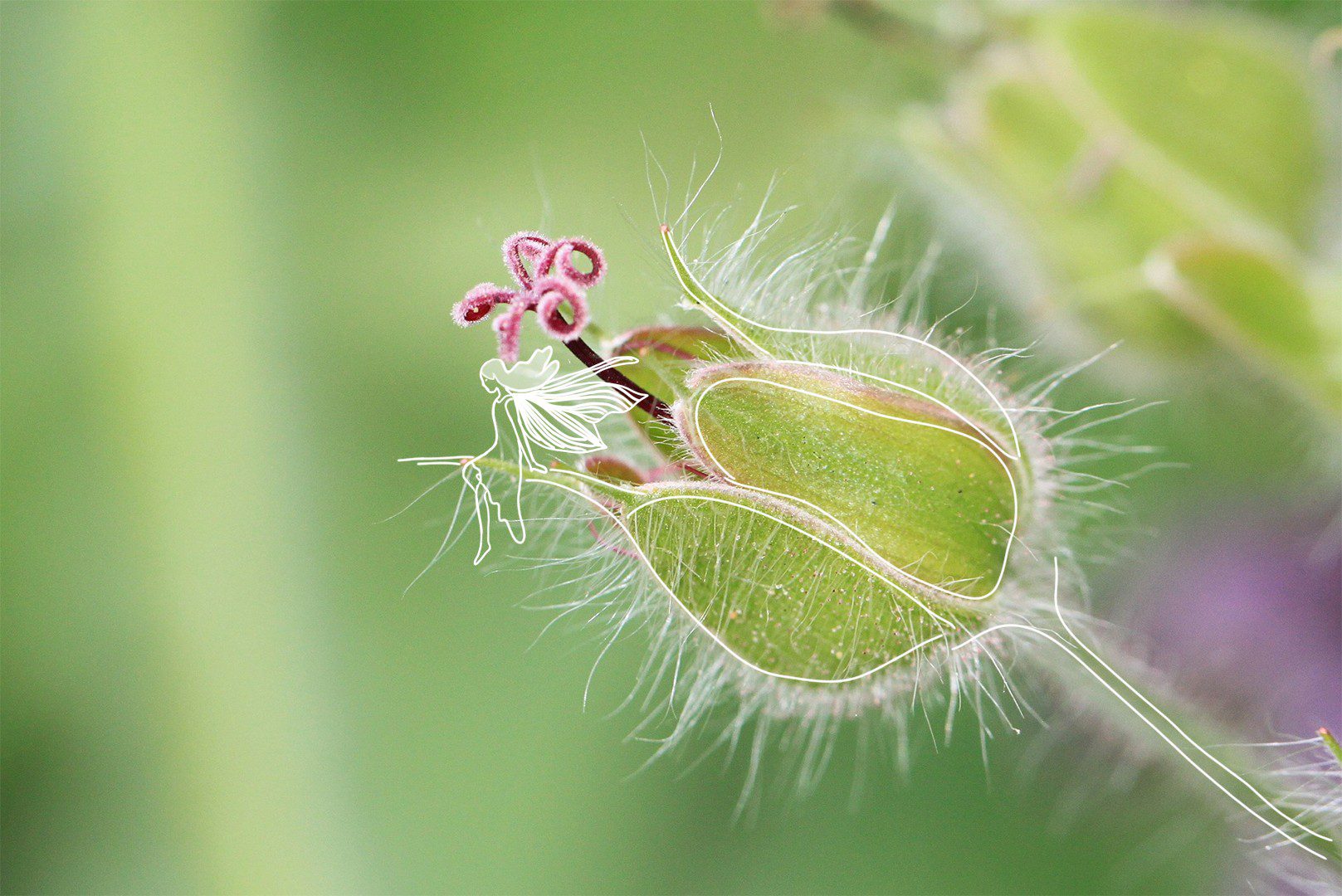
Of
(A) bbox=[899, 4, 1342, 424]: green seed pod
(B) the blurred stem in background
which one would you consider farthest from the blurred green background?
(A) bbox=[899, 4, 1342, 424]: green seed pod

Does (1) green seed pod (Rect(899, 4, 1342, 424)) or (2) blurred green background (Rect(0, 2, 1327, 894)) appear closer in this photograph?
(1) green seed pod (Rect(899, 4, 1342, 424))

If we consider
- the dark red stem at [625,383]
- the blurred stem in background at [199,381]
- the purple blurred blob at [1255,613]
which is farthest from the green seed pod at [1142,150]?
the blurred stem in background at [199,381]

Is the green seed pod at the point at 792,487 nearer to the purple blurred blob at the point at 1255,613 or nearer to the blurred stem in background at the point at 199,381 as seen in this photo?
the purple blurred blob at the point at 1255,613

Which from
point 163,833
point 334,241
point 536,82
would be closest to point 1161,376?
point 536,82

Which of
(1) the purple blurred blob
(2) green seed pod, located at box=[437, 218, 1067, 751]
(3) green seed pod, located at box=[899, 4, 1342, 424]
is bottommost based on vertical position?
(2) green seed pod, located at box=[437, 218, 1067, 751]

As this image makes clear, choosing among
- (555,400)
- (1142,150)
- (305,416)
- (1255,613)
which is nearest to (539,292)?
(555,400)

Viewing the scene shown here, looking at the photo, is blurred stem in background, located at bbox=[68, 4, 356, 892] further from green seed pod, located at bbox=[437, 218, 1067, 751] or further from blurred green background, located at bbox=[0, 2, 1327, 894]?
green seed pod, located at bbox=[437, 218, 1067, 751]

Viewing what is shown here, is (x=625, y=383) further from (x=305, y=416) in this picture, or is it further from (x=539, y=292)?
(x=305, y=416)
